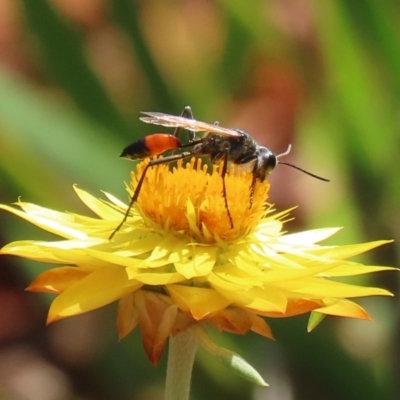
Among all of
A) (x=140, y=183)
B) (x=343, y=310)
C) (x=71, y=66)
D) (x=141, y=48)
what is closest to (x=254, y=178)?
(x=140, y=183)

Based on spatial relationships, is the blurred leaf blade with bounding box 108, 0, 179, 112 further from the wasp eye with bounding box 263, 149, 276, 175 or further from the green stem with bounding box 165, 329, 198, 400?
the green stem with bounding box 165, 329, 198, 400

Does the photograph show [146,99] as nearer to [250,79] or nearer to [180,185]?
[250,79]


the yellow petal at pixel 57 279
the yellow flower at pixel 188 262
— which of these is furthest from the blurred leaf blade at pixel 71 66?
the yellow petal at pixel 57 279

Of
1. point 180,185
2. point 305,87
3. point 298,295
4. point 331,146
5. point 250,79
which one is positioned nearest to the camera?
point 298,295

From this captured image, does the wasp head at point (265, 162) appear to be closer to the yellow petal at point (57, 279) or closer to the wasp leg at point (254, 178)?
the wasp leg at point (254, 178)

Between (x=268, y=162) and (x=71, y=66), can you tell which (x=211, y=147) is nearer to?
(x=268, y=162)

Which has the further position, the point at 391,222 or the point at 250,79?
the point at 250,79

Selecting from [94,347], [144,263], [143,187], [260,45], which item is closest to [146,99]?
[260,45]

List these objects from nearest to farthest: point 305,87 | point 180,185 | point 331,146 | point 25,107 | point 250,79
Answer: point 180,185 < point 25,107 < point 331,146 < point 305,87 < point 250,79
